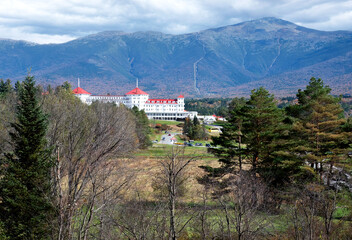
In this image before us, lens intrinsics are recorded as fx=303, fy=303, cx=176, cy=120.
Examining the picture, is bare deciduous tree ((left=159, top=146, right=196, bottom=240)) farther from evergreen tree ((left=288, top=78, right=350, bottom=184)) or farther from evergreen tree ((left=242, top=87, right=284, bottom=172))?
evergreen tree ((left=288, top=78, right=350, bottom=184))

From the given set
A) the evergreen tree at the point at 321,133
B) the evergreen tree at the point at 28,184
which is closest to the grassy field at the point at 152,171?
the evergreen tree at the point at 28,184

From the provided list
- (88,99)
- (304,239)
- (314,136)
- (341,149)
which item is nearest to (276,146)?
(314,136)

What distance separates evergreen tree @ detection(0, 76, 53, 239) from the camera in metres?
13.6

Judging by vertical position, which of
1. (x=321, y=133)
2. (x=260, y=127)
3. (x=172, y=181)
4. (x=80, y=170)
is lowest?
(x=80, y=170)

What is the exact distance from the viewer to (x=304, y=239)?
13.0 metres

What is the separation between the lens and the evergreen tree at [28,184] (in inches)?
536

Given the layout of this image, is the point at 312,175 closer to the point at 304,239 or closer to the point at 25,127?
the point at 304,239

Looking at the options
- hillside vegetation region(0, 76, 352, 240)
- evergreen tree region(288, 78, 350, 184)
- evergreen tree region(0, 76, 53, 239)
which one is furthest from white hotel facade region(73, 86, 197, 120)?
evergreen tree region(0, 76, 53, 239)

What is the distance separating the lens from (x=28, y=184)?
14.6 metres

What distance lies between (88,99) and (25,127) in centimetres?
10073

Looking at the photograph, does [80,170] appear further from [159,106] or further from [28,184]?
[159,106]

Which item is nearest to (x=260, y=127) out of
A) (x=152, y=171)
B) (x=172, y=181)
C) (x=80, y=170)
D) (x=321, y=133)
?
(x=321, y=133)

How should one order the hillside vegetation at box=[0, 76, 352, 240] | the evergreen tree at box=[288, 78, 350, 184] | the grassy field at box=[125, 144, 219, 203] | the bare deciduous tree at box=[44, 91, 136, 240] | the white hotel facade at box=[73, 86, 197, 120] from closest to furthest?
1. the bare deciduous tree at box=[44, 91, 136, 240]
2. the hillside vegetation at box=[0, 76, 352, 240]
3. the evergreen tree at box=[288, 78, 350, 184]
4. the grassy field at box=[125, 144, 219, 203]
5. the white hotel facade at box=[73, 86, 197, 120]

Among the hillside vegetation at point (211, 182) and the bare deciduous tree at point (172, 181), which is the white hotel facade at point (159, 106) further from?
the bare deciduous tree at point (172, 181)
